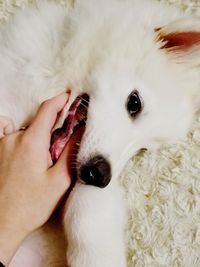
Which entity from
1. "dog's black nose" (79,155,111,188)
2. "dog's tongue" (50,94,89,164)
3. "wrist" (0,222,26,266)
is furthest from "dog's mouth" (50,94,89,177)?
"wrist" (0,222,26,266)

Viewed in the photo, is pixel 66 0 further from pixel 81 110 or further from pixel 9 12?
pixel 81 110

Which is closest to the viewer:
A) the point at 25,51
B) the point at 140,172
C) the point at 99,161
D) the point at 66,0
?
the point at 99,161

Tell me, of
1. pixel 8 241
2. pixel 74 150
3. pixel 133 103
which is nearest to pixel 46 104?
pixel 74 150

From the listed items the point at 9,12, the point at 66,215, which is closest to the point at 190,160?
the point at 66,215

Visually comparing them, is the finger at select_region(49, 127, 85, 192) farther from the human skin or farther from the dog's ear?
the dog's ear

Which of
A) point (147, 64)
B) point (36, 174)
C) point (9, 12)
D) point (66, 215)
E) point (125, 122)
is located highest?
point (9, 12)

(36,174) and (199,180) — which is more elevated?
(36,174)
